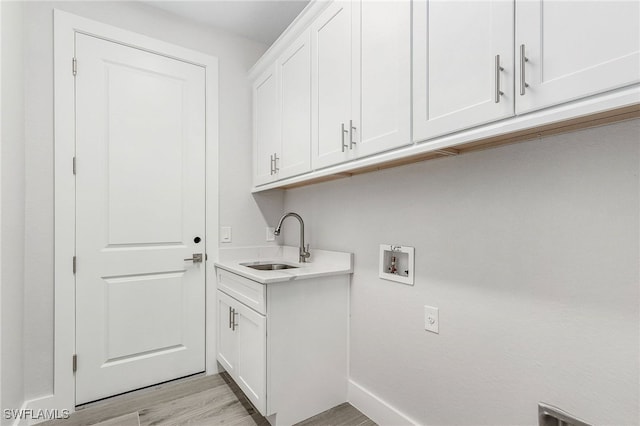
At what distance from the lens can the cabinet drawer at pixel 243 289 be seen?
5.48ft

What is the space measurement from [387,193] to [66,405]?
2.28 meters

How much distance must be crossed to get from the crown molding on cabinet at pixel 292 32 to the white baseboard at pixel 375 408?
2.16 m

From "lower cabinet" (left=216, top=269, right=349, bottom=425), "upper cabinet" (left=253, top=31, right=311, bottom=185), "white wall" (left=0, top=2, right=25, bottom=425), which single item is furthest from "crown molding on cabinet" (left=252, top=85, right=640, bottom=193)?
"white wall" (left=0, top=2, right=25, bottom=425)

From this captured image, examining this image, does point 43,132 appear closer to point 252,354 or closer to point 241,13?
point 241,13

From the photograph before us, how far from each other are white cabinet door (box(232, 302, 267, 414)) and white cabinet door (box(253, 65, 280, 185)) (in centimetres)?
97

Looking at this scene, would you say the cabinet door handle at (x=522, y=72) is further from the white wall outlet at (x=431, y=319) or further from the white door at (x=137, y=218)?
the white door at (x=137, y=218)

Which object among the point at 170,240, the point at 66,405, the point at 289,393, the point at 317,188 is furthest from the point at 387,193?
the point at 66,405

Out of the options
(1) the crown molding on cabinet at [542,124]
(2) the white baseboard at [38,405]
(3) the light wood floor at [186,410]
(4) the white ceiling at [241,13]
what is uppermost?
(4) the white ceiling at [241,13]

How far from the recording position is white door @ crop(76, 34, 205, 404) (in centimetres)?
197

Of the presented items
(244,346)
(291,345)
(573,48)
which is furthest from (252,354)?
(573,48)

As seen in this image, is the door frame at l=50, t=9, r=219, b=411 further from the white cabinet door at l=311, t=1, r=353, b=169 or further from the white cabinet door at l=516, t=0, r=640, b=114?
the white cabinet door at l=516, t=0, r=640, b=114

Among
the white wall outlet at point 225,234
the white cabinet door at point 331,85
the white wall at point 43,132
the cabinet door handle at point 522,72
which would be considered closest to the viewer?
the cabinet door handle at point 522,72

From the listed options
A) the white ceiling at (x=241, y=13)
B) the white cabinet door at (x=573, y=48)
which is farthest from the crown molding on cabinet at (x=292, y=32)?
the white cabinet door at (x=573, y=48)

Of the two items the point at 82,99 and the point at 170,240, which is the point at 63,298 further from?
the point at 82,99
